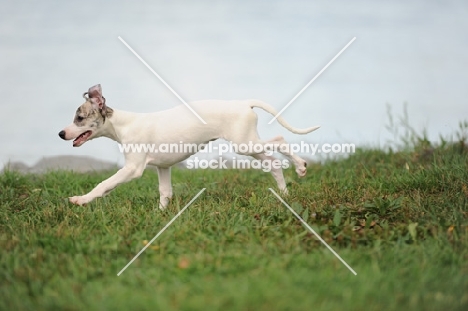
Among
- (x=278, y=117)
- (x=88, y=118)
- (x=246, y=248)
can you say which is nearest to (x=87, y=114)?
(x=88, y=118)

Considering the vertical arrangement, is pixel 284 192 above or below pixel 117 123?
below

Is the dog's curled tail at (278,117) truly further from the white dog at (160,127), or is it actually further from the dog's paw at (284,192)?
the dog's paw at (284,192)

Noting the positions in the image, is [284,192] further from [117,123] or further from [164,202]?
[117,123]

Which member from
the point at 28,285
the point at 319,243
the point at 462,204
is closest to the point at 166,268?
the point at 28,285

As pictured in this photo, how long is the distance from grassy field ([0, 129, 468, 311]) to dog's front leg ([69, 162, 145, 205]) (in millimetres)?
142

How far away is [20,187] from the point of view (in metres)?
7.77

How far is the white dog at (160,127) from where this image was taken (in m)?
6.31

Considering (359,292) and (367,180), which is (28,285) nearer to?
(359,292)

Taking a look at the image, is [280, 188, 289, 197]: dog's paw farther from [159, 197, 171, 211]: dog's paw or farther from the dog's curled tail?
[159, 197, 171, 211]: dog's paw

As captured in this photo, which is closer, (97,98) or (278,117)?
(97,98)

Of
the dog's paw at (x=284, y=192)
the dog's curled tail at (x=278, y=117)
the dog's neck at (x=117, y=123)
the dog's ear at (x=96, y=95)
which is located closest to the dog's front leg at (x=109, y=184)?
the dog's neck at (x=117, y=123)

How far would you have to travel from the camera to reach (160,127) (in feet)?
21.0

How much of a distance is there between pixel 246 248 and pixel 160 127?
1911mm

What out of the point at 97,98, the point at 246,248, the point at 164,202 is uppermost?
the point at 97,98
